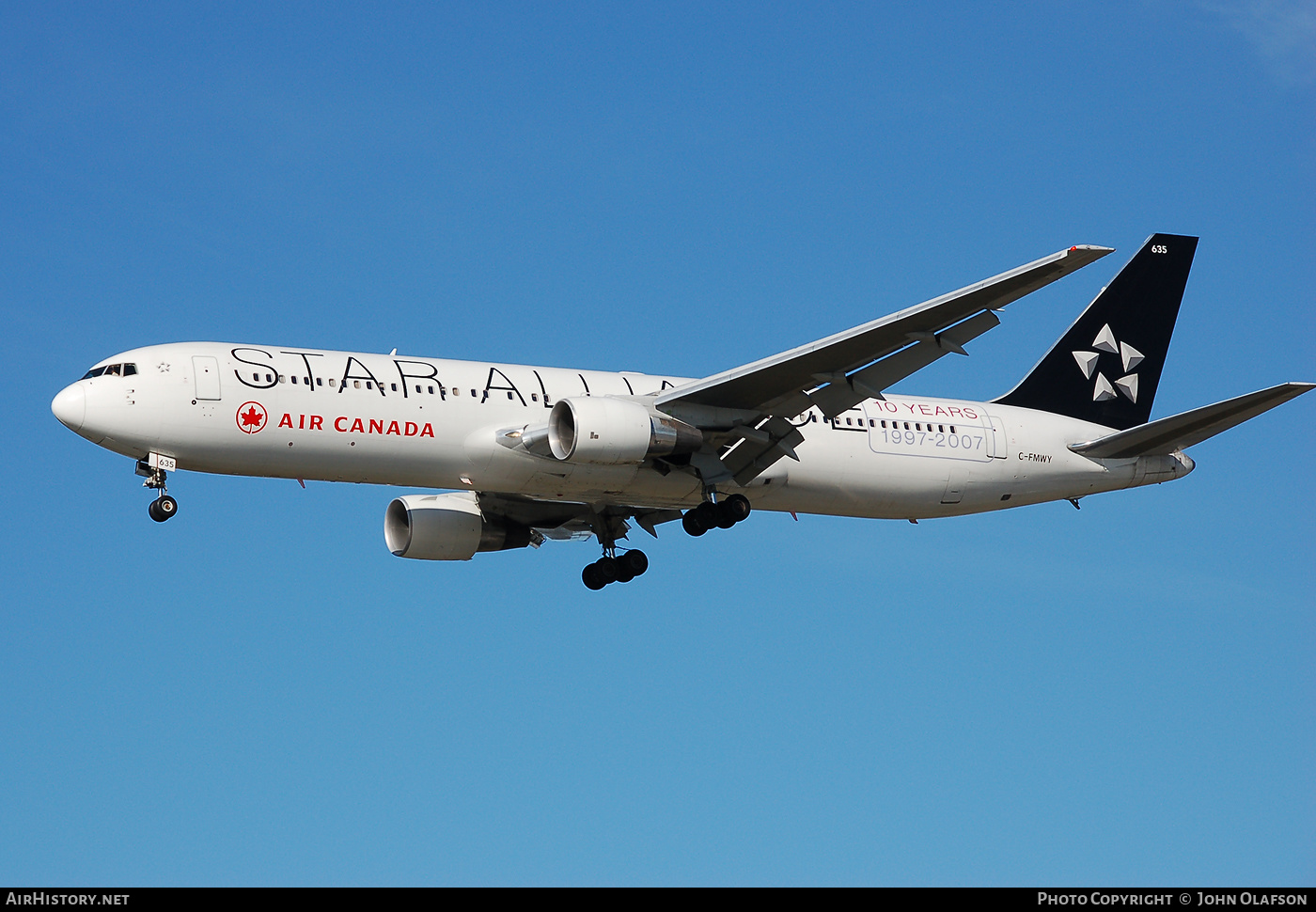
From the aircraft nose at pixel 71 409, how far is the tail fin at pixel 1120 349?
73.7 feet

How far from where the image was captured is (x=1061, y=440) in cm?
3825

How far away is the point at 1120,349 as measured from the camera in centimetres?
4044

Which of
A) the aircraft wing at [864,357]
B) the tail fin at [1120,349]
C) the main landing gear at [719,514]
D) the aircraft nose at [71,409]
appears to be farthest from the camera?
the tail fin at [1120,349]

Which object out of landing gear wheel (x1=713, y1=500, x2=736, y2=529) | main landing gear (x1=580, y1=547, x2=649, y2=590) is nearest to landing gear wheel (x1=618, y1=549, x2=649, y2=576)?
main landing gear (x1=580, y1=547, x2=649, y2=590)

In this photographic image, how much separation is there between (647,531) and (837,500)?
214 inches

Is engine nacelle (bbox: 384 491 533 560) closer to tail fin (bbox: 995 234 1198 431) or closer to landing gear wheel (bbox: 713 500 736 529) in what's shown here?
landing gear wheel (bbox: 713 500 736 529)

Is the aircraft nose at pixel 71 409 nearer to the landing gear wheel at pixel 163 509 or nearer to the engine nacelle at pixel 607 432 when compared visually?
the landing gear wheel at pixel 163 509

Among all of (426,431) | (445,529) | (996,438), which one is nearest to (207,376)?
(426,431)

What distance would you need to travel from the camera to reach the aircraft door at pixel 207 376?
102 feet

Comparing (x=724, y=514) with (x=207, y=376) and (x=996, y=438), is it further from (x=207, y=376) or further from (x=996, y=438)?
(x=207, y=376)

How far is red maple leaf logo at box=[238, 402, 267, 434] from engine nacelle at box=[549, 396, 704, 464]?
5.98 metres

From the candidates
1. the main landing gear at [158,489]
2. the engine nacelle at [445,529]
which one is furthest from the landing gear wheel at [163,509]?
the engine nacelle at [445,529]
